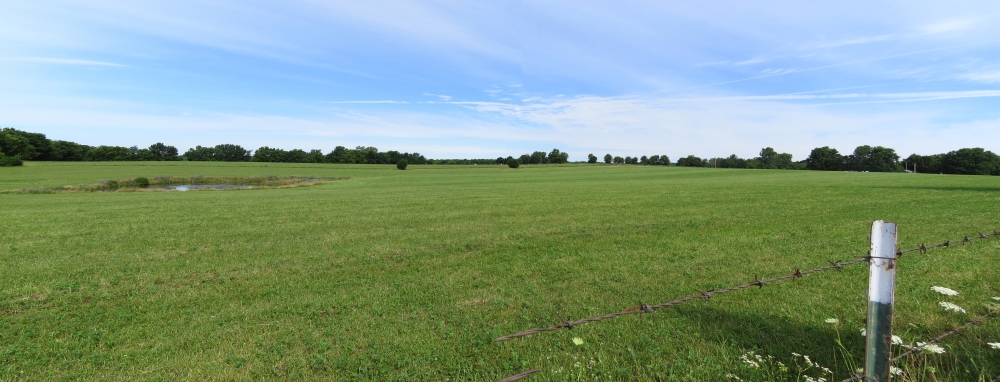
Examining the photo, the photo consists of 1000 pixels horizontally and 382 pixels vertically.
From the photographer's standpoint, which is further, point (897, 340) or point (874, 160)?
point (874, 160)

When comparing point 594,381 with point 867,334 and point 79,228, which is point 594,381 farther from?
point 79,228

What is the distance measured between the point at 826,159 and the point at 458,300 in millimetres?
173943

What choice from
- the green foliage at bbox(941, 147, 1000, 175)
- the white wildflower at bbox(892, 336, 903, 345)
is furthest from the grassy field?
the green foliage at bbox(941, 147, 1000, 175)

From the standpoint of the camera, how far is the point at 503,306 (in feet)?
20.8

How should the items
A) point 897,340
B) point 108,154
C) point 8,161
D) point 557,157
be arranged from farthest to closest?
point 557,157 → point 108,154 → point 8,161 → point 897,340

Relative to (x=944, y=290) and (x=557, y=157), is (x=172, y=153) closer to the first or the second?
(x=557, y=157)

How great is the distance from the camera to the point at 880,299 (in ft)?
9.59

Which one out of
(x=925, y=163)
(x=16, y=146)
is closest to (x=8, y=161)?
(x=16, y=146)

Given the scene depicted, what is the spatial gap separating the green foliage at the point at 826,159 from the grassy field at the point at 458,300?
158544 mm

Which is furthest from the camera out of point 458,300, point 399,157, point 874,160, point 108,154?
point 399,157

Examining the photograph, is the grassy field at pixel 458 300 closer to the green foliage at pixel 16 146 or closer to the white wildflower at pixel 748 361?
the white wildflower at pixel 748 361

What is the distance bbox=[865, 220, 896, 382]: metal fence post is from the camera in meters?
2.79

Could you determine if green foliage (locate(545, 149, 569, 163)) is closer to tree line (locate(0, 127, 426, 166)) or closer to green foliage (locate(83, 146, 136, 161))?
tree line (locate(0, 127, 426, 166))

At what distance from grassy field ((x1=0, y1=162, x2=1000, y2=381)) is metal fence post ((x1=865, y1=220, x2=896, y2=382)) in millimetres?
1137
